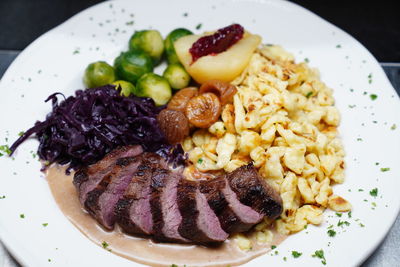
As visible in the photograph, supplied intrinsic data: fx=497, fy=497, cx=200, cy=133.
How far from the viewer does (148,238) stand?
12.7 ft

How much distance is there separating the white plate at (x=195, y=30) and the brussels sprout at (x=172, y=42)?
0.26m

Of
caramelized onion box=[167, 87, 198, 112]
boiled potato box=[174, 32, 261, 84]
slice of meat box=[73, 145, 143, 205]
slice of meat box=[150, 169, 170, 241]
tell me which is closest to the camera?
slice of meat box=[150, 169, 170, 241]

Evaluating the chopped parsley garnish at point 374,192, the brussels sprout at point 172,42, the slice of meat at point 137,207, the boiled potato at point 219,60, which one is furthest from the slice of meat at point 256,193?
the brussels sprout at point 172,42

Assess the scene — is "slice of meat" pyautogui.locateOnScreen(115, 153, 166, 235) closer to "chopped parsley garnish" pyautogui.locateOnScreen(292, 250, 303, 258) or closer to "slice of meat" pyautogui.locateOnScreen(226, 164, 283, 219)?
"slice of meat" pyautogui.locateOnScreen(226, 164, 283, 219)

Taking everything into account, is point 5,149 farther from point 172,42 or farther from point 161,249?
point 172,42

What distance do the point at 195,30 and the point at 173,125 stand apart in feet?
4.83

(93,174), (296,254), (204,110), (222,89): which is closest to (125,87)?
(204,110)

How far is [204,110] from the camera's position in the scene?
14.6ft

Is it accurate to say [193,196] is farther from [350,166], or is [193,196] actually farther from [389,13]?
[389,13]

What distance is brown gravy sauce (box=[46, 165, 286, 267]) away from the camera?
3.70m

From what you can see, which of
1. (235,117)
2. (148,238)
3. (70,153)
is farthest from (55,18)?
(148,238)

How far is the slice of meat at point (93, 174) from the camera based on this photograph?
3.92 metres

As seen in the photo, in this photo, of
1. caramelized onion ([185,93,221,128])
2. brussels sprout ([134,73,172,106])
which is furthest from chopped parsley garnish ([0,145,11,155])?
caramelized onion ([185,93,221,128])

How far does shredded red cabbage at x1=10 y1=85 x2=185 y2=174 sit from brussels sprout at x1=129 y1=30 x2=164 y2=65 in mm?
652
